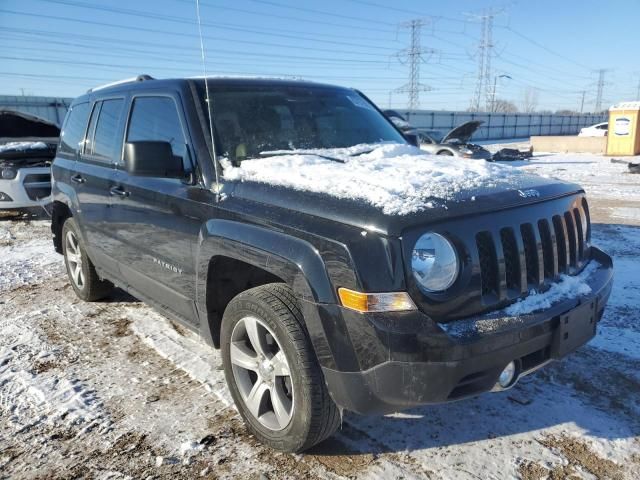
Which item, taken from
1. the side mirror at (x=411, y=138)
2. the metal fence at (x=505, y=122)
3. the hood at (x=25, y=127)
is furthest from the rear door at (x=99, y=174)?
the metal fence at (x=505, y=122)

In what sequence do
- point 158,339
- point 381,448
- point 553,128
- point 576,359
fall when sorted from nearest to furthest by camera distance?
point 381,448 < point 576,359 < point 158,339 < point 553,128

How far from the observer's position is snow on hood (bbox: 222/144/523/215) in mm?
2266

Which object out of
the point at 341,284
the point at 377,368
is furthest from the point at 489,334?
the point at 341,284

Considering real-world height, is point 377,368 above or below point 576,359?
above

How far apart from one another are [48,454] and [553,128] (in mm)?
52325

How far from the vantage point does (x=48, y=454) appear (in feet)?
8.61

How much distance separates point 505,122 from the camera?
139 ft

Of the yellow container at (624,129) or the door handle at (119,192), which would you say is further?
the yellow container at (624,129)

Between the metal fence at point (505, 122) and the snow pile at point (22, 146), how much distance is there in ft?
88.7

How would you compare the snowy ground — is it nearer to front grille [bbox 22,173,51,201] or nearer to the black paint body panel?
the black paint body panel

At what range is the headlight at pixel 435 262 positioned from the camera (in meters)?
2.11

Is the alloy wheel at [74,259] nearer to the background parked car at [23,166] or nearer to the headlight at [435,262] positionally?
the headlight at [435,262]

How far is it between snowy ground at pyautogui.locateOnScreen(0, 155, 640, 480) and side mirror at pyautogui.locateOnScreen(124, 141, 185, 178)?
1.39 meters

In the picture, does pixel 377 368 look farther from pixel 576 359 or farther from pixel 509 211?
pixel 576 359
